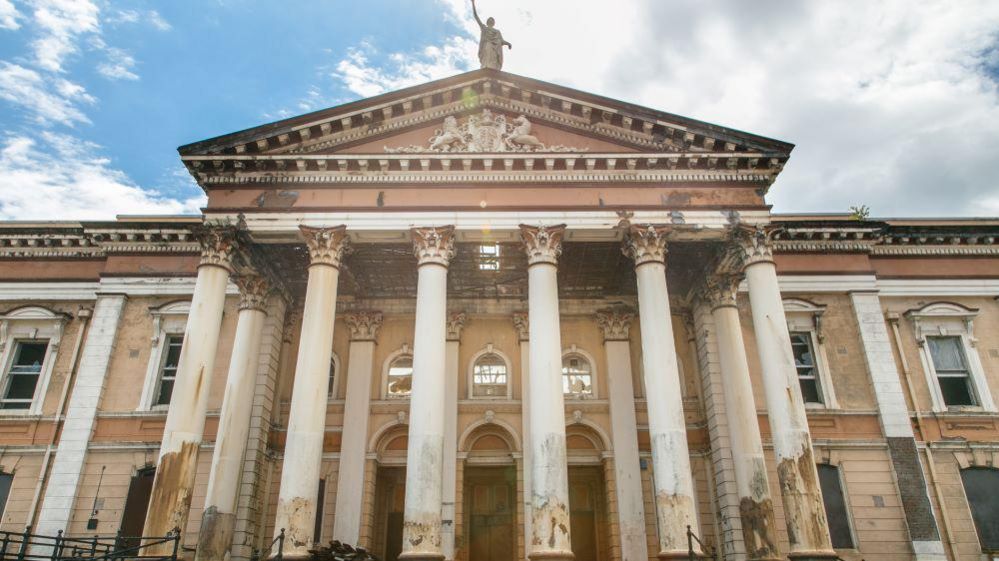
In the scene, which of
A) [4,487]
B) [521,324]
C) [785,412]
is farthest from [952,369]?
[4,487]

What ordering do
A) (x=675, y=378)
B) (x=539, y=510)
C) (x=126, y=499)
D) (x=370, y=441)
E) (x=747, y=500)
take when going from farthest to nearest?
1. (x=370, y=441)
2. (x=126, y=499)
3. (x=747, y=500)
4. (x=675, y=378)
5. (x=539, y=510)

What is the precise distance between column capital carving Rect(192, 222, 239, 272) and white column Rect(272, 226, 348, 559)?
186cm

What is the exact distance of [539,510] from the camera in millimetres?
13984

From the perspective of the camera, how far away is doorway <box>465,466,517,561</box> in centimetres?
1981

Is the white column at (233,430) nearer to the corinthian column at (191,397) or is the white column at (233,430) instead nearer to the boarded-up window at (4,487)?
the corinthian column at (191,397)

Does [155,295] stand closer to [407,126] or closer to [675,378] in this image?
[407,126]

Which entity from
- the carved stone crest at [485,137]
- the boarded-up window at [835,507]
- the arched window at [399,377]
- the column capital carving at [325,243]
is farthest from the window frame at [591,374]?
the column capital carving at [325,243]

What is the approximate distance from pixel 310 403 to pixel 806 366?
1422 cm

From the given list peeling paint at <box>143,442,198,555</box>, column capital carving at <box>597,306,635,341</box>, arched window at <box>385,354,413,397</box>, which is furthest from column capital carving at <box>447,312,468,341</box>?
peeling paint at <box>143,442,198,555</box>

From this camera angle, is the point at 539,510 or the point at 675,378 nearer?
the point at 539,510

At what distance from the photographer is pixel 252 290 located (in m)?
19.2

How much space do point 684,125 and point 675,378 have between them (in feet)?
21.3

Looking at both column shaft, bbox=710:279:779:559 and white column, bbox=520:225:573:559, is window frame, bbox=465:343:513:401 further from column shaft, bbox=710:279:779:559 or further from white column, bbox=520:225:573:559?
column shaft, bbox=710:279:779:559

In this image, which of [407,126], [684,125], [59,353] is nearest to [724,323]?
[684,125]
